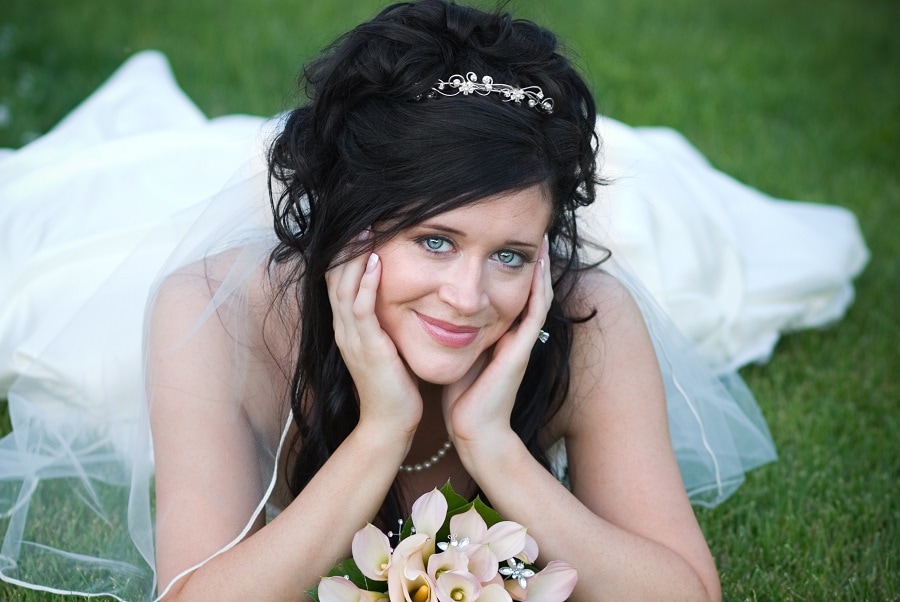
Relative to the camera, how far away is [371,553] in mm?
2592

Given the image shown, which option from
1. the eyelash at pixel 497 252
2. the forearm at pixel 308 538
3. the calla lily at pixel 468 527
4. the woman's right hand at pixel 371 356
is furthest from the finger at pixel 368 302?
the calla lily at pixel 468 527

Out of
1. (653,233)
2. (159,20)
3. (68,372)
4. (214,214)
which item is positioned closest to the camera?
(214,214)

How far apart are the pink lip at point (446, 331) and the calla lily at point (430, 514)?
19.2 inches

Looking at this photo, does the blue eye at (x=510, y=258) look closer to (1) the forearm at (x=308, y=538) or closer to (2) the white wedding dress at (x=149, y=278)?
(1) the forearm at (x=308, y=538)

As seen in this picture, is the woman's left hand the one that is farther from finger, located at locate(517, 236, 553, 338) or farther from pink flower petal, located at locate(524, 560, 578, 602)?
pink flower petal, located at locate(524, 560, 578, 602)

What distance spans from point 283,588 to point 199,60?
6.71 m

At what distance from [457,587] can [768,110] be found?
767 centimetres

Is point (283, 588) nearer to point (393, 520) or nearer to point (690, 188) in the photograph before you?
point (393, 520)

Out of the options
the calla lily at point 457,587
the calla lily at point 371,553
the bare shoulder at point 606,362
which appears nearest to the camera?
the calla lily at point 457,587

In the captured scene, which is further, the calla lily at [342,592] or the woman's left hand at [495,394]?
the woman's left hand at [495,394]

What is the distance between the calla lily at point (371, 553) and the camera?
257cm

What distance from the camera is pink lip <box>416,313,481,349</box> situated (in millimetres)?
2934

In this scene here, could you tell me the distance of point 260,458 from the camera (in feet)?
10.7

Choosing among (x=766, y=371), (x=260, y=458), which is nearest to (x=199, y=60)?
(x=766, y=371)
